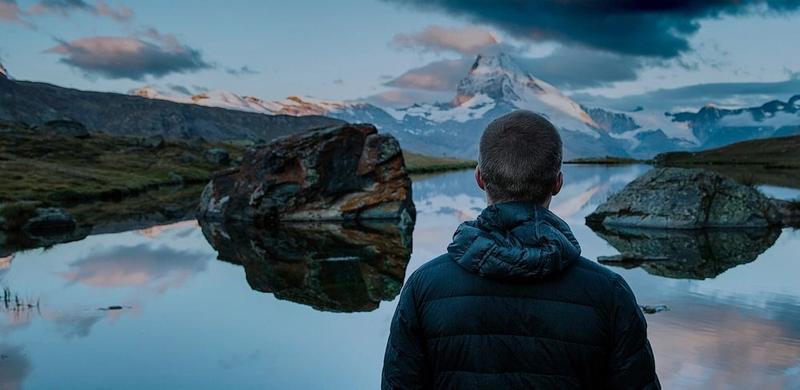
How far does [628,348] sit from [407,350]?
1.32 meters

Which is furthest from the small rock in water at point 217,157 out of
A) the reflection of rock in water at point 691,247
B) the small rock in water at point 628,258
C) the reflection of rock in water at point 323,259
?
the small rock in water at point 628,258

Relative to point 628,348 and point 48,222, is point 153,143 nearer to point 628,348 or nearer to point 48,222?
point 48,222

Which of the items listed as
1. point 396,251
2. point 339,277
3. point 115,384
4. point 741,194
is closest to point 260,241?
point 396,251

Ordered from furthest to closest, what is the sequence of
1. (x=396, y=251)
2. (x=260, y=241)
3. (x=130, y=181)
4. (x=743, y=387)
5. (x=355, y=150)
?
(x=130, y=181)
(x=355, y=150)
(x=260, y=241)
(x=396, y=251)
(x=743, y=387)

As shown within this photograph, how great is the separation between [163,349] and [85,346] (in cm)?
163

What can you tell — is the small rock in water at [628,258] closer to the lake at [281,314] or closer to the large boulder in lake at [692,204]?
the lake at [281,314]

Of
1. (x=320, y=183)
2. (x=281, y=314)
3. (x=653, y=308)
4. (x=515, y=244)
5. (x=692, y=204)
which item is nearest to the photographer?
(x=515, y=244)

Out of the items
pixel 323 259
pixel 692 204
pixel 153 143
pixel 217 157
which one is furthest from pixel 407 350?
pixel 153 143

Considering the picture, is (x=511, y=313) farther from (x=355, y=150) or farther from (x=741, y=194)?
(x=355, y=150)

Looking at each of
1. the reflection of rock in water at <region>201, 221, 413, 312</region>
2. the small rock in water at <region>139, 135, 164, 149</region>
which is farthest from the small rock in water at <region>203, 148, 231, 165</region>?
the reflection of rock in water at <region>201, 221, 413, 312</region>

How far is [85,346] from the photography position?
46.1 feet

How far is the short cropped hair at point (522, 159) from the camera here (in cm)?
432

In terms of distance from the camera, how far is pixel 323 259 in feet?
79.9

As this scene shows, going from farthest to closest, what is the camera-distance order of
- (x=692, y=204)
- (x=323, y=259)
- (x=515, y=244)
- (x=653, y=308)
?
(x=692, y=204) < (x=323, y=259) < (x=653, y=308) < (x=515, y=244)
